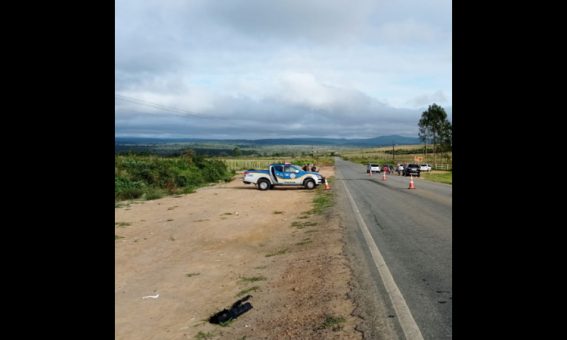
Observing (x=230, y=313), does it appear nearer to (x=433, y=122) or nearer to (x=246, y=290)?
(x=246, y=290)

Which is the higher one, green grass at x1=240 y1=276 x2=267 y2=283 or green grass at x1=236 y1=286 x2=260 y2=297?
green grass at x1=236 y1=286 x2=260 y2=297

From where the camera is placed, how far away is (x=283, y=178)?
29.8 m

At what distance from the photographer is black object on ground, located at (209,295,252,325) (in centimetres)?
553

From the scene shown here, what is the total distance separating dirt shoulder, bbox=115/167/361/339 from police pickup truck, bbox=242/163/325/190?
13645 millimetres

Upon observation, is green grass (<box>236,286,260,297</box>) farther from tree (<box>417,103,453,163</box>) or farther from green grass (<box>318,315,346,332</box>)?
tree (<box>417,103,453,163</box>)

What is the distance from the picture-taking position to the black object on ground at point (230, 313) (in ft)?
18.1

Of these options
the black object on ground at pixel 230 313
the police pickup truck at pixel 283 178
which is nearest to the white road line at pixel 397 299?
the black object on ground at pixel 230 313

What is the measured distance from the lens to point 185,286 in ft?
24.7

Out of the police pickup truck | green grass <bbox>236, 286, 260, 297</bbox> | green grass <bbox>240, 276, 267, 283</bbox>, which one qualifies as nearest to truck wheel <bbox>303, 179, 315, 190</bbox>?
the police pickup truck

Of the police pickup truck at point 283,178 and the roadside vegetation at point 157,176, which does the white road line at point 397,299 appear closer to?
the roadside vegetation at point 157,176

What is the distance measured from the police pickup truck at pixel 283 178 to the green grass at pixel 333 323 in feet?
80.6
